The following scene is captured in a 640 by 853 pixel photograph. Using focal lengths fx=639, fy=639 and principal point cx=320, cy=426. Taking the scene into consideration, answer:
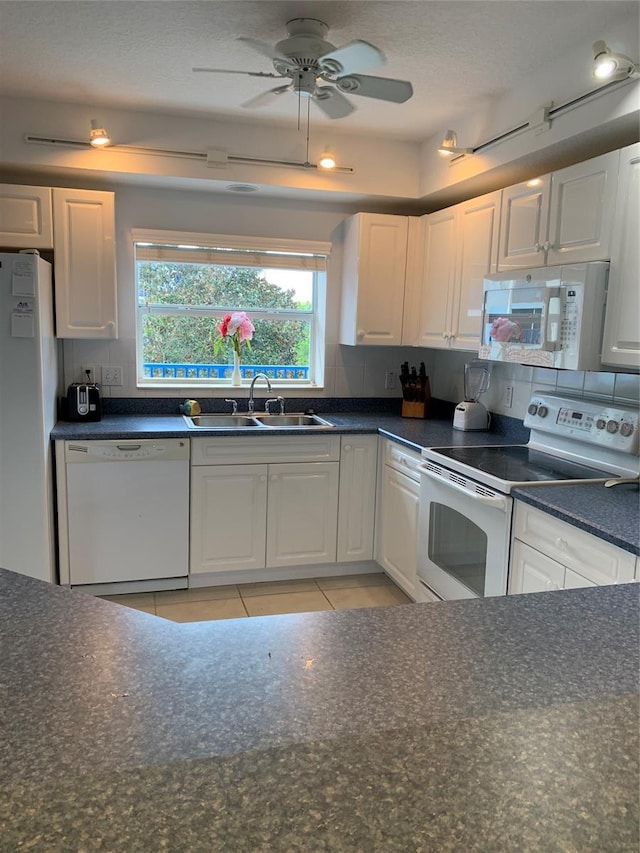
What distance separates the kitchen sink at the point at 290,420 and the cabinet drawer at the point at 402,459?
535 mm

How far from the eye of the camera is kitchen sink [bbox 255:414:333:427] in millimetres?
3988

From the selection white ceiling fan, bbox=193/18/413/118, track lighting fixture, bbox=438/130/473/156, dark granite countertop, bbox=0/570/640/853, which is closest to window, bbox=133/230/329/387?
track lighting fixture, bbox=438/130/473/156

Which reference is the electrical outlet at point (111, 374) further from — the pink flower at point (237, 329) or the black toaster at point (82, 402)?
the pink flower at point (237, 329)

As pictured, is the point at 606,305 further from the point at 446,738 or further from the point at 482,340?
the point at 446,738

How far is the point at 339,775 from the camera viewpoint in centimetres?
71

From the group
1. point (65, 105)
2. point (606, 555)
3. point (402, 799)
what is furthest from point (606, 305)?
point (65, 105)

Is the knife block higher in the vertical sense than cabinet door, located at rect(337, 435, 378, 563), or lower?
higher

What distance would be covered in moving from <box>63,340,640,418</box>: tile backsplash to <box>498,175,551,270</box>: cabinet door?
0.60 metres

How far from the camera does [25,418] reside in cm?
303

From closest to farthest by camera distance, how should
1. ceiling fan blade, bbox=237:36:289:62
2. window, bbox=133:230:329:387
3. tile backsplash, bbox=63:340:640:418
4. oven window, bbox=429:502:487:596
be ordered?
ceiling fan blade, bbox=237:36:289:62, oven window, bbox=429:502:487:596, tile backsplash, bbox=63:340:640:418, window, bbox=133:230:329:387

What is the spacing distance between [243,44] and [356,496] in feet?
7.66

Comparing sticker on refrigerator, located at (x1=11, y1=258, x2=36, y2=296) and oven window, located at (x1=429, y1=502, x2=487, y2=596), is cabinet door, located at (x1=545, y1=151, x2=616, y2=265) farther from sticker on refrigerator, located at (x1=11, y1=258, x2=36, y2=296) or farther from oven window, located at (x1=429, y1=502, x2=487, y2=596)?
sticker on refrigerator, located at (x1=11, y1=258, x2=36, y2=296)

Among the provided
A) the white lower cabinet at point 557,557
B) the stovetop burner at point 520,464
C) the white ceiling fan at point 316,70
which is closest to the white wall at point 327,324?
the stovetop burner at point 520,464

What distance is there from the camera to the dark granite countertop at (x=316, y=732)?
25.2 inches
